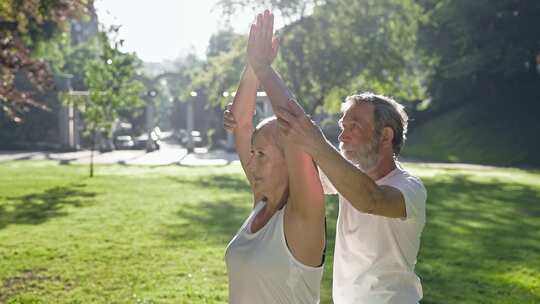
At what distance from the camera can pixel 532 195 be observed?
19562 mm

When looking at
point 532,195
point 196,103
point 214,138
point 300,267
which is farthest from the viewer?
point 196,103

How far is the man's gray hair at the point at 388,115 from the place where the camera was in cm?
288

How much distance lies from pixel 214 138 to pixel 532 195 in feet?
153

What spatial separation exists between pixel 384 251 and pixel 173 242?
8545 mm

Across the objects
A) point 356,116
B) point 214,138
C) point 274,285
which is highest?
point 356,116

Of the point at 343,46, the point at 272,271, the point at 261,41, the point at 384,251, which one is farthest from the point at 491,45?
the point at 272,271

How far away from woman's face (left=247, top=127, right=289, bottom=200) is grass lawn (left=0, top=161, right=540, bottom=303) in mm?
5132

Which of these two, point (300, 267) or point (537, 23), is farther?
point (537, 23)

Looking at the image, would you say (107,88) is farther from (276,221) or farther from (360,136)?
(276,221)

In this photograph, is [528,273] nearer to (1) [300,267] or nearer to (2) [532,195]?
(1) [300,267]

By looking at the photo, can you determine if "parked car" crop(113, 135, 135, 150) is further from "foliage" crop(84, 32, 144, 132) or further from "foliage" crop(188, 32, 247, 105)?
"foliage" crop(84, 32, 144, 132)

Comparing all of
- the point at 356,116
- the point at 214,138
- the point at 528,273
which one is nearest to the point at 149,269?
the point at 528,273

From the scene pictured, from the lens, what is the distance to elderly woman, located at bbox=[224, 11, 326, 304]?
7.48 feet

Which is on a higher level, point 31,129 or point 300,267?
point 300,267
